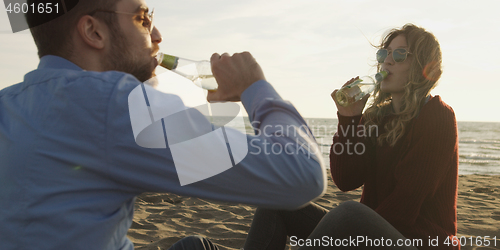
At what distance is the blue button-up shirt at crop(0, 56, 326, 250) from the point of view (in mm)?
860

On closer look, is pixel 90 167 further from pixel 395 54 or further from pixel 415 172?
pixel 395 54

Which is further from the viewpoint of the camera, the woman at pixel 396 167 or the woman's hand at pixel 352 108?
the woman's hand at pixel 352 108

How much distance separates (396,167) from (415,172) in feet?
0.54

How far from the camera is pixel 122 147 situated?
0.85m

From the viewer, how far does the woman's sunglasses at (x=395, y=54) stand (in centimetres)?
285

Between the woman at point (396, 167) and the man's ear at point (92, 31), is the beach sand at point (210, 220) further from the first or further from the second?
the man's ear at point (92, 31)

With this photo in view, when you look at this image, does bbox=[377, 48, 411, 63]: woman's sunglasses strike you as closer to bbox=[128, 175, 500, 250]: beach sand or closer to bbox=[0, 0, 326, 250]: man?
bbox=[0, 0, 326, 250]: man

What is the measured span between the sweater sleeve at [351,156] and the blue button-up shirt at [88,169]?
1.81 metres

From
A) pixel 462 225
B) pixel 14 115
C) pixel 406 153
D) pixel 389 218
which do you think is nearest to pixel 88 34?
pixel 14 115

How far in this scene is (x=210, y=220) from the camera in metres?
4.54

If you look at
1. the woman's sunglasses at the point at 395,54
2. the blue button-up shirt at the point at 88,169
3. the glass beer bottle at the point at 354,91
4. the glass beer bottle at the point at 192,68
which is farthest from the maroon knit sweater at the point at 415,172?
the blue button-up shirt at the point at 88,169

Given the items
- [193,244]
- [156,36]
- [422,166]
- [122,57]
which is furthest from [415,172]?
[122,57]

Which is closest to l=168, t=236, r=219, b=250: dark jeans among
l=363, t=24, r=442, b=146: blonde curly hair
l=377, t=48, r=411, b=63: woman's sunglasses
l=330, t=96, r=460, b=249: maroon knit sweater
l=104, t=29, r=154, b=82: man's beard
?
l=104, t=29, r=154, b=82: man's beard

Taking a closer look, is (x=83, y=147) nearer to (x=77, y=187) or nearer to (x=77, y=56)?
(x=77, y=187)
